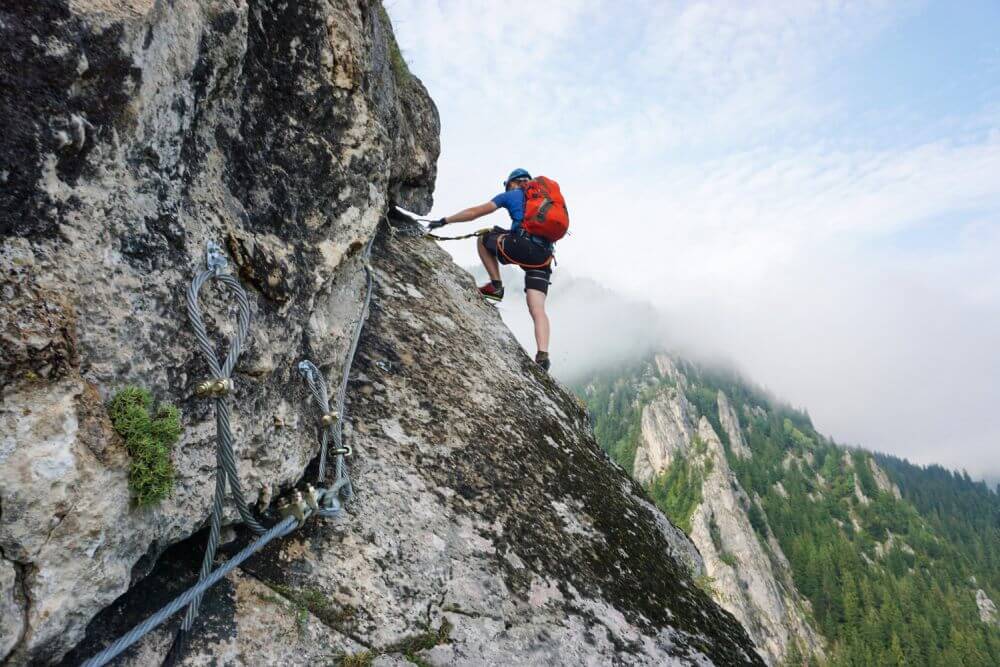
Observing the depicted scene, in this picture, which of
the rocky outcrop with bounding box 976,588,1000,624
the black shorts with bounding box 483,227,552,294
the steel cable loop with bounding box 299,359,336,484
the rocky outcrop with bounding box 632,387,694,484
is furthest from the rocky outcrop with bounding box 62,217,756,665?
the rocky outcrop with bounding box 976,588,1000,624

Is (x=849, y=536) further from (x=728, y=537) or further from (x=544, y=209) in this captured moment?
(x=544, y=209)

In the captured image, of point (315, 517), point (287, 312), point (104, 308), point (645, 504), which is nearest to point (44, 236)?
point (104, 308)

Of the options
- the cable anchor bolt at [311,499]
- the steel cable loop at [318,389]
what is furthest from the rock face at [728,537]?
the cable anchor bolt at [311,499]

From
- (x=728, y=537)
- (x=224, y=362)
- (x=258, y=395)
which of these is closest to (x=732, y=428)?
(x=728, y=537)

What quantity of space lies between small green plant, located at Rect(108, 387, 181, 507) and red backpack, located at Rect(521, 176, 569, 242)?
7253mm

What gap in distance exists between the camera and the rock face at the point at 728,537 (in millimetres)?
95875

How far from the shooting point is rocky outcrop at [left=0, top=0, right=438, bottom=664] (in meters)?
2.13

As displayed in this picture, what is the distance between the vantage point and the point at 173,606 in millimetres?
2516

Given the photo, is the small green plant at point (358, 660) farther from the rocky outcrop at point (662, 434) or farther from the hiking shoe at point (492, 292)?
the rocky outcrop at point (662, 434)

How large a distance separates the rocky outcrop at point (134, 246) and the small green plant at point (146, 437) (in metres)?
0.05

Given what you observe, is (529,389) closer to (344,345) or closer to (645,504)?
(645,504)

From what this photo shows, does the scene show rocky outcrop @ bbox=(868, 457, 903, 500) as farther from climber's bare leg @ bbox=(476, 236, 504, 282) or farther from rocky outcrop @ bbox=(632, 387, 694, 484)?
climber's bare leg @ bbox=(476, 236, 504, 282)

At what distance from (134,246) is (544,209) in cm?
721

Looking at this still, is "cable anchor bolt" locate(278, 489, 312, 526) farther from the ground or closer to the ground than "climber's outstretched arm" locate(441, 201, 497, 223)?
closer to the ground
